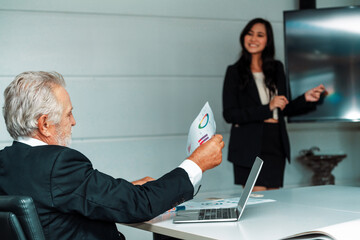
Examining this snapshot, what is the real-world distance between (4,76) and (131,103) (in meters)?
0.99

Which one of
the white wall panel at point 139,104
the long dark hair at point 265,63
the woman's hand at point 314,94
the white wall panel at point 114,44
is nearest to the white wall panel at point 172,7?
the white wall panel at point 114,44

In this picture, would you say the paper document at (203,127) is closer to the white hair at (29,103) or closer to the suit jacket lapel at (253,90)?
the white hair at (29,103)

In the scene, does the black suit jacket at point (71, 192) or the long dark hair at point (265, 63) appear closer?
the black suit jacket at point (71, 192)

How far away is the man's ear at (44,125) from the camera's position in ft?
4.96

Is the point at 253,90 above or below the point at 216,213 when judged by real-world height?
above

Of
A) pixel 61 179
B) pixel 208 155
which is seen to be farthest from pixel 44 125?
pixel 208 155

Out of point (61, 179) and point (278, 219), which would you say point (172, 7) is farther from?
point (61, 179)

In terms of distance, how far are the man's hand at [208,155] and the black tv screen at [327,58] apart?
6.40ft

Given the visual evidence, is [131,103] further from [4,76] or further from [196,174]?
[196,174]

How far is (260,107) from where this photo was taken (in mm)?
3240

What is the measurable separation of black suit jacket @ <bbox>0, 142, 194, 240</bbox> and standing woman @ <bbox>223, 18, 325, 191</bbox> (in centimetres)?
185

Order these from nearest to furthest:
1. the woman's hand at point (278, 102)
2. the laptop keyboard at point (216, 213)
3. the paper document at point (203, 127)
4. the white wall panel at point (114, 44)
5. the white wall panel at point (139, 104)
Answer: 1. the laptop keyboard at point (216, 213)
2. the paper document at point (203, 127)
3. the woman's hand at point (278, 102)
4. the white wall panel at point (114, 44)
5. the white wall panel at point (139, 104)

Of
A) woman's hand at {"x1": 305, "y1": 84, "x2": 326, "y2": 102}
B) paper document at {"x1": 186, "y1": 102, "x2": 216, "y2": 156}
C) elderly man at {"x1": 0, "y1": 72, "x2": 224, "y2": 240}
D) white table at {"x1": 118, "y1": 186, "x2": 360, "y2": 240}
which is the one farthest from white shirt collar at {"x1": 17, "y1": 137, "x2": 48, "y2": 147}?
woman's hand at {"x1": 305, "y1": 84, "x2": 326, "y2": 102}

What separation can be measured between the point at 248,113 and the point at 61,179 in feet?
6.62
